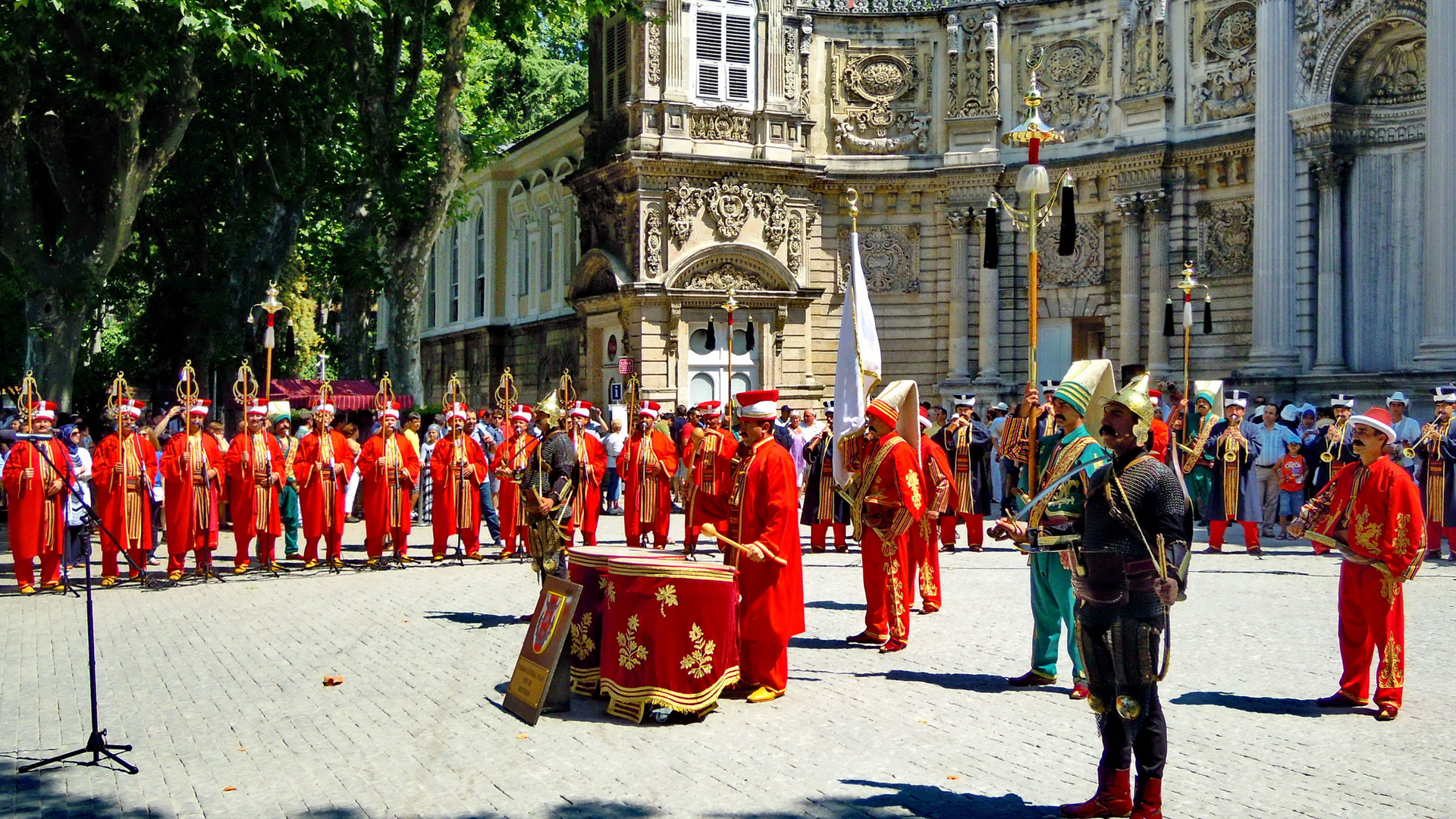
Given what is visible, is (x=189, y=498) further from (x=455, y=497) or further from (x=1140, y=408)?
(x=1140, y=408)

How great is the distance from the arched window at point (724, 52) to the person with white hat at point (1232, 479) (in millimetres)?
16245

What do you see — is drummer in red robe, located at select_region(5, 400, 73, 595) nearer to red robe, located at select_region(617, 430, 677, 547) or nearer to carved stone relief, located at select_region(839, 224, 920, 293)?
red robe, located at select_region(617, 430, 677, 547)

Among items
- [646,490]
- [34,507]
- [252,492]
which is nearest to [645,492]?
[646,490]

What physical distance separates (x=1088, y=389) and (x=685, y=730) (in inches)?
121

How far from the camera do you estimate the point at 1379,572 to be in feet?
28.7

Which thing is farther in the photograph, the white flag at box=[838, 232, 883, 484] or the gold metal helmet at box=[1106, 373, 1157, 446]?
the white flag at box=[838, 232, 883, 484]

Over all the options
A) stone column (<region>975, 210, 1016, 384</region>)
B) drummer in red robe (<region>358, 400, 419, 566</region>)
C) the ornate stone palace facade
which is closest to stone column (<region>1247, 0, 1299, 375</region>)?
the ornate stone palace facade

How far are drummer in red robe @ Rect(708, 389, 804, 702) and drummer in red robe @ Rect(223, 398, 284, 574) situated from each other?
895 cm

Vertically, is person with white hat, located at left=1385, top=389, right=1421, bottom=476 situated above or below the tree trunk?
below

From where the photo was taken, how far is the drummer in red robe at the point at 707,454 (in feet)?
45.0

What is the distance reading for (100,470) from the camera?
16047 mm

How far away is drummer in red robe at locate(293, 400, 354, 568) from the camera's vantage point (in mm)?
17250

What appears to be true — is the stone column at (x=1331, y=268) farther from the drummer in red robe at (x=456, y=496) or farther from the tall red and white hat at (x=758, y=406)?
the tall red and white hat at (x=758, y=406)

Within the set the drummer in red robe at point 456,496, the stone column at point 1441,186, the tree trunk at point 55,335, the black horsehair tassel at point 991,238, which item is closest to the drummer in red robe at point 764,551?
the black horsehair tassel at point 991,238
